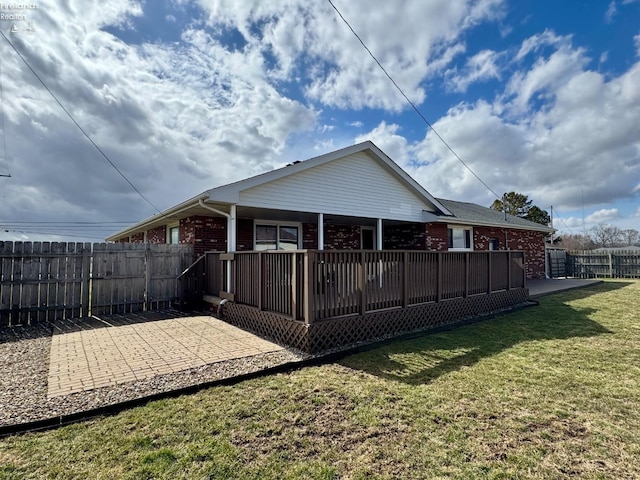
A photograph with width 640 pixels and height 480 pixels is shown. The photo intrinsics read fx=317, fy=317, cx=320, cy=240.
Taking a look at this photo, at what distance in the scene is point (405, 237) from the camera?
13719 mm

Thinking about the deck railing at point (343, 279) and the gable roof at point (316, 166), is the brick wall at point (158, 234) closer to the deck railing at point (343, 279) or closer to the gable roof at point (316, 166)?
the deck railing at point (343, 279)

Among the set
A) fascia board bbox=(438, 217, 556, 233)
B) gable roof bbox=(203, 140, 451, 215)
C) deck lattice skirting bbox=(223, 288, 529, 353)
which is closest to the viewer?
deck lattice skirting bbox=(223, 288, 529, 353)

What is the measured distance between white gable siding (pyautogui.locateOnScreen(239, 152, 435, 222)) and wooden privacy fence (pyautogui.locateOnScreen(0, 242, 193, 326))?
3560mm

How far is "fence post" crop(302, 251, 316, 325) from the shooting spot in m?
5.25

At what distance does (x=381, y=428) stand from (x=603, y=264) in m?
24.5

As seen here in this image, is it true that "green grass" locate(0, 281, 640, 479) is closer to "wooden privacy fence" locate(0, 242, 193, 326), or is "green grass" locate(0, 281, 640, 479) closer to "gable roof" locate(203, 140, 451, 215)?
"gable roof" locate(203, 140, 451, 215)

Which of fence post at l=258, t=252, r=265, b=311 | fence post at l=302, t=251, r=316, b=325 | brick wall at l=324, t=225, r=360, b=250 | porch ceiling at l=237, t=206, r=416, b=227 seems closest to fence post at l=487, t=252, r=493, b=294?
porch ceiling at l=237, t=206, r=416, b=227

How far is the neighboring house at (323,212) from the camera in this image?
Result: 8.41 meters

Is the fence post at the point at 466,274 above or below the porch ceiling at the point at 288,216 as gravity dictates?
below

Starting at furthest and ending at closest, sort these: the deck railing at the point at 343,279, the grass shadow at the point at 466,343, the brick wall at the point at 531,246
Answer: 1. the brick wall at the point at 531,246
2. the deck railing at the point at 343,279
3. the grass shadow at the point at 466,343

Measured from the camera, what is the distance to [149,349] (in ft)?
17.8

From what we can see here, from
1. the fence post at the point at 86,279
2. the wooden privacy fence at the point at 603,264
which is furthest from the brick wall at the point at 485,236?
the fence post at the point at 86,279

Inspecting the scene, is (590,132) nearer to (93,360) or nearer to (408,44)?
(408,44)

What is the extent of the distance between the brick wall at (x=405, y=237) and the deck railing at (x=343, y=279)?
13.5 ft
